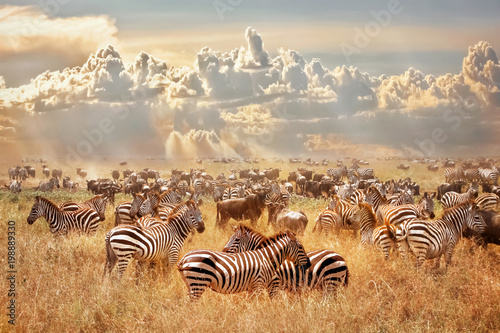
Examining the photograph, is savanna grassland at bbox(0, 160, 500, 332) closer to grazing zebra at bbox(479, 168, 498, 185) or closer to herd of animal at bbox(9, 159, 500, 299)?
herd of animal at bbox(9, 159, 500, 299)

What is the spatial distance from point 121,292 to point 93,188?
20.9m

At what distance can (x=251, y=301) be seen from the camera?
830 centimetres

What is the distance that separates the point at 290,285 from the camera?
8.37 m

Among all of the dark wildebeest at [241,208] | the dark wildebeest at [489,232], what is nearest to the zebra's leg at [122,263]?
the dark wildebeest at [241,208]

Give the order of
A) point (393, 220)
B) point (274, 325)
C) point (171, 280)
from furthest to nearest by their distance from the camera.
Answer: point (393, 220) → point (171, 280) → point (274, 325)

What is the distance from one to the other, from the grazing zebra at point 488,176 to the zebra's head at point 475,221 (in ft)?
75.2

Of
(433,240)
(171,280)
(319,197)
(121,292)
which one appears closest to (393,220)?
(433,240)

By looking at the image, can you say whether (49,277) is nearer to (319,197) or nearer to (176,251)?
(176,251)

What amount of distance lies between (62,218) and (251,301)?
723cm

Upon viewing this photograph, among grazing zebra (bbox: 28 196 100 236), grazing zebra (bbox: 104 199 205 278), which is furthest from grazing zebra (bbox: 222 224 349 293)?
grazing zebra (bbox: 28 196 100 236)

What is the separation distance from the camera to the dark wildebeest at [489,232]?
1183 cm

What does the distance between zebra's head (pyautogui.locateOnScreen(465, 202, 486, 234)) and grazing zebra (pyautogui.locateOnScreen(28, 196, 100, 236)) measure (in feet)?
30.5

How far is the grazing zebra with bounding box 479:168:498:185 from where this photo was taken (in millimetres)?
32575

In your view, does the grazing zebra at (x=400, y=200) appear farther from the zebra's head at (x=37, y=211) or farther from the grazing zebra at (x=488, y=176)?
the grazing zebra at (x=488, y=176)
